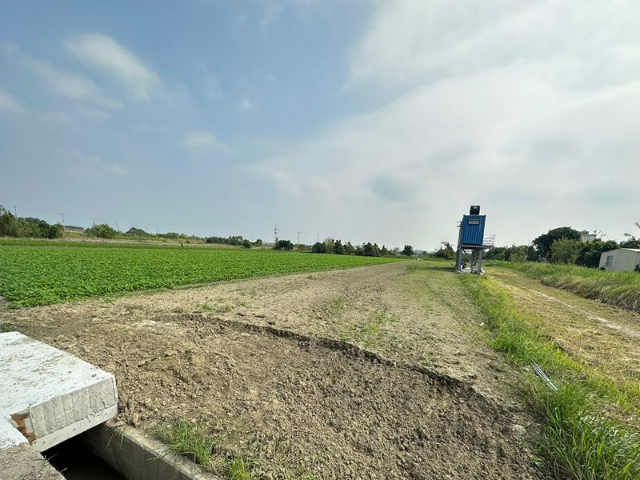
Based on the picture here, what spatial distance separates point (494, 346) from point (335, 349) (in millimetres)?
3015

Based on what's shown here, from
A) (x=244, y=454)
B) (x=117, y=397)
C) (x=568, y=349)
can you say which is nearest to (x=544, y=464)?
(x=244, y=454)

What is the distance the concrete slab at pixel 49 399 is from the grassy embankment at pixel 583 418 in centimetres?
420

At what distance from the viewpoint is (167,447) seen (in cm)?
221

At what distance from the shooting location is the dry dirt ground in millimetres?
2223

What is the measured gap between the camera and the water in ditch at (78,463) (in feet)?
8.31

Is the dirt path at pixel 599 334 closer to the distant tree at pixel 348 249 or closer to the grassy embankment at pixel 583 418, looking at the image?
the grassy embankment at pixel 583 418

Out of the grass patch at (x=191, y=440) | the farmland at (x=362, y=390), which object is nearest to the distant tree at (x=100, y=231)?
the farmland at (x=362, y=390)

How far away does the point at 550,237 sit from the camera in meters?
62.3

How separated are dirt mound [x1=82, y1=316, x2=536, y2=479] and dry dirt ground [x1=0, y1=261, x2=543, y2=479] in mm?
12

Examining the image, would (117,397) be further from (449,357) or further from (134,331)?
(449,357)

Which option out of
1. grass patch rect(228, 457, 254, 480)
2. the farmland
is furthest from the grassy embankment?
grass patch rect(228, 457, 254, 480)

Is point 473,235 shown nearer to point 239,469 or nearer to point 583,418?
point 583,418

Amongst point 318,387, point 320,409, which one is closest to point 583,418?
point 320,409

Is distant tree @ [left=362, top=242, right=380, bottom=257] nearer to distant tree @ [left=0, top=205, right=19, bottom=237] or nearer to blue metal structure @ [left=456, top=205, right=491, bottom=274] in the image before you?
blue metal structure @ [left=456, top=205, right=491, bottom=274]
